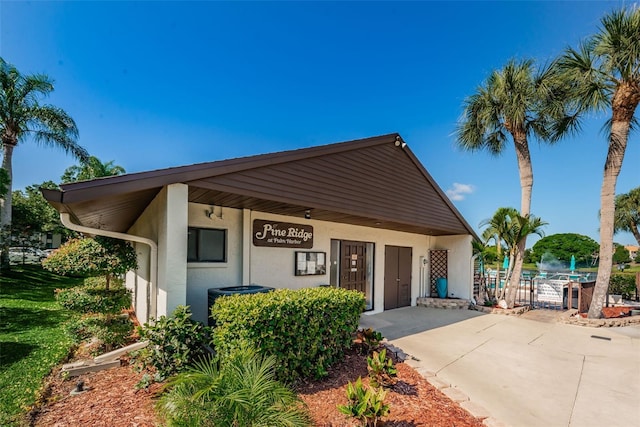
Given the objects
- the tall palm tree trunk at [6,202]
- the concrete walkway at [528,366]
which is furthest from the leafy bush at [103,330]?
the tall palm tree trunk at [6,202]

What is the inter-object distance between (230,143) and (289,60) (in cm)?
643

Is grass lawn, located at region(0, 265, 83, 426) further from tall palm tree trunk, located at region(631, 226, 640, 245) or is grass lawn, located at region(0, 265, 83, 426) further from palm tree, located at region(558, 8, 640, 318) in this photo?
tall palm tree trunk, located at region(631, 226, 640, 245)

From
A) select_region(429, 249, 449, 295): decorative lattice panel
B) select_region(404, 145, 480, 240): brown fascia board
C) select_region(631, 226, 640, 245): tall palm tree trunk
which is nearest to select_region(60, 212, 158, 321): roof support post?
select_region(404, 145, 480, 240): brown fascia board

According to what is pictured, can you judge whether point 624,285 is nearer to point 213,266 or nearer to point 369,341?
point 369,341

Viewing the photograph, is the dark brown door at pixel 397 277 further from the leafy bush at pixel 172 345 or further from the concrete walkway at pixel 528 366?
the leafy bush at pixel 172 345

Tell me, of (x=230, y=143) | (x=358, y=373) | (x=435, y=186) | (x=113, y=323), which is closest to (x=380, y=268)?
(x=435, y=186)

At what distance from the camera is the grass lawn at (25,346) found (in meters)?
3.86

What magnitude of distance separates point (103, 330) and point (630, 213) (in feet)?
102

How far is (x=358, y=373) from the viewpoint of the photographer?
4625 mm

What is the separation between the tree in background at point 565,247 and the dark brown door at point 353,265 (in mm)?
64827

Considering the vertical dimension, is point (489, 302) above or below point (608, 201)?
below

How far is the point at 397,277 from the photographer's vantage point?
10898 millimetres

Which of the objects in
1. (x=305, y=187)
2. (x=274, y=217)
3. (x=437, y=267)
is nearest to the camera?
(x=305, y=187)

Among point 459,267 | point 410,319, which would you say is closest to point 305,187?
point 410,319
